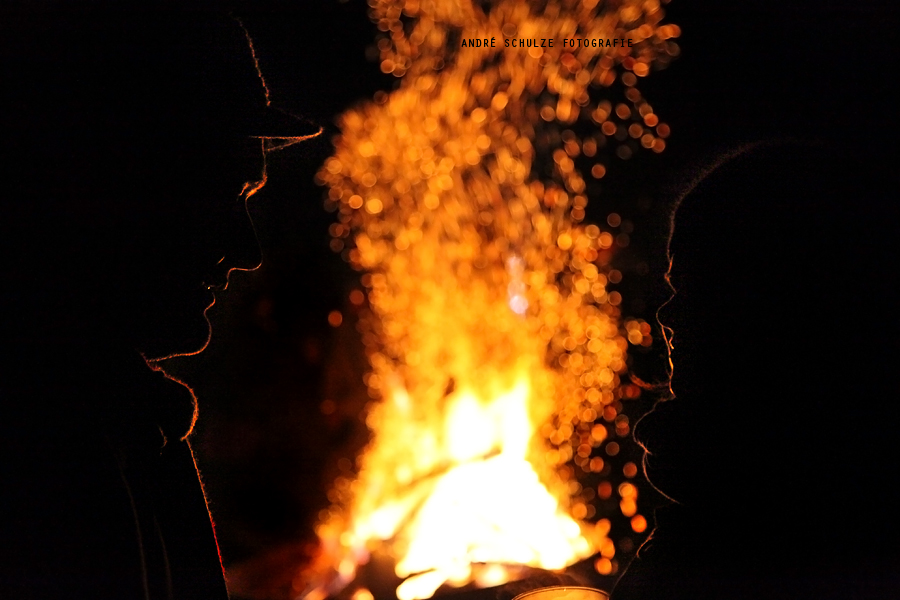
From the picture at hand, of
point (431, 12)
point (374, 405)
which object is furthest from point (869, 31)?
point (374, 405)

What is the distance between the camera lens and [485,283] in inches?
80.4

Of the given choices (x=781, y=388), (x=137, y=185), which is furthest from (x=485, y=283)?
(x=137, y=185)

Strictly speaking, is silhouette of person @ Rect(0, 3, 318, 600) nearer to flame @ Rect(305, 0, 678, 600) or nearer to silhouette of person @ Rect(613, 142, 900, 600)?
flame @ Rect(305, 0, 678, 600)

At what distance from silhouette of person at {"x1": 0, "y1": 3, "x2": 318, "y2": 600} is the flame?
2.02ft

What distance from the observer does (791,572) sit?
4.84 feet

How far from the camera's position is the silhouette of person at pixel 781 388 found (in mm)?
1270

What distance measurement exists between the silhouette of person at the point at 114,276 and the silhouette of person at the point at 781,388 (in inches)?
28.9

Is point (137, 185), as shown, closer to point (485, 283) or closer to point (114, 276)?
point (114, 276)

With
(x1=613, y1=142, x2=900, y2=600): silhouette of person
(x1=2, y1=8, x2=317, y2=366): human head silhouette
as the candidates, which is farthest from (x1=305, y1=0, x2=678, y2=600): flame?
(x1=2, y1=8, x2=317, y2=366): human head silhouette

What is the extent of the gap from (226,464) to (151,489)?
2.56 ft

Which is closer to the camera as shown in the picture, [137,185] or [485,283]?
[137,185]

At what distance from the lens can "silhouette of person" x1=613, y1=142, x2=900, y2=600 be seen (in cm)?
127

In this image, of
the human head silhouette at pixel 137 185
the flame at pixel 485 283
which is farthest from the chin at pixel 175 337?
the flame at pixel 485 283

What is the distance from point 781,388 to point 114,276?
1144 millimetres
